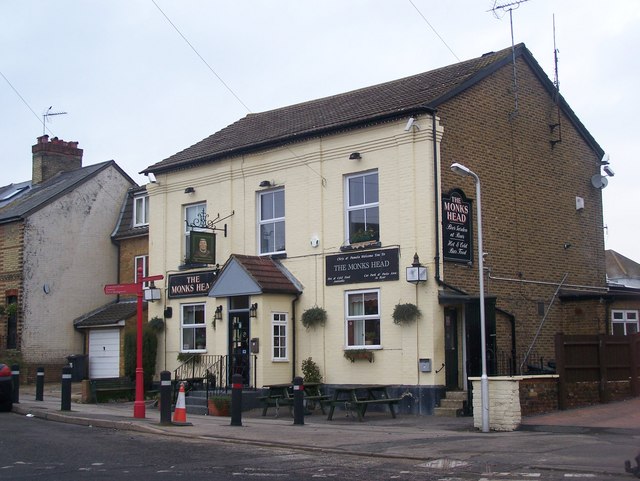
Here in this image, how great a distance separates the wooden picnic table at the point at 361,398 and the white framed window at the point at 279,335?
230 cm

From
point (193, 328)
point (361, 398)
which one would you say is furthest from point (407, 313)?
point (193, 328)

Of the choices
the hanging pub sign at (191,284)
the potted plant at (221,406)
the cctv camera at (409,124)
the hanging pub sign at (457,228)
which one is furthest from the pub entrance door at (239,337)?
the cctv camera at (409,124)

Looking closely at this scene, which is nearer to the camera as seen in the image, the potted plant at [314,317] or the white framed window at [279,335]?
the potted plant at [314,317]

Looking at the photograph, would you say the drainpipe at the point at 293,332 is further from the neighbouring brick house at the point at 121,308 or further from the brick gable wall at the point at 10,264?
the brick gable wall at the point at 10,264

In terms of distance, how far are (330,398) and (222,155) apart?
8712 mm

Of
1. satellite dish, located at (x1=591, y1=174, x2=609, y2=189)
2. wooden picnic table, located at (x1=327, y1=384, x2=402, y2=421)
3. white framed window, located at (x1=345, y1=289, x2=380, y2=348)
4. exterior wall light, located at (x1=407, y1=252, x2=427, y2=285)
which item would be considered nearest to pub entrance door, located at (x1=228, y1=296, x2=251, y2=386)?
white framed window, located at (x1=345, y1=289, x2=380, y2=348)

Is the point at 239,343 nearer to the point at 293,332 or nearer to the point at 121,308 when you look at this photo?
the point at 293,332

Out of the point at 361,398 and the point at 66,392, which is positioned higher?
the point at 66,392

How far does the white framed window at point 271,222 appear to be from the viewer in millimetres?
23484

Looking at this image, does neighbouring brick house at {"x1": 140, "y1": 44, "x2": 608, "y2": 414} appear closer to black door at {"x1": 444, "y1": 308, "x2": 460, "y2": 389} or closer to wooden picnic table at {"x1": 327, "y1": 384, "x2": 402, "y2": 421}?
black door at {"x1": 444, "y1": 308, "x2": 460, "y2": 389}

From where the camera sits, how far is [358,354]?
2083 cm

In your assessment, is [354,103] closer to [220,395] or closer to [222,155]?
[222,155]

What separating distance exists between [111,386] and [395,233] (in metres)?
9.91

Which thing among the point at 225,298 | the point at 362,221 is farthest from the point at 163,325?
the point at 362,221
